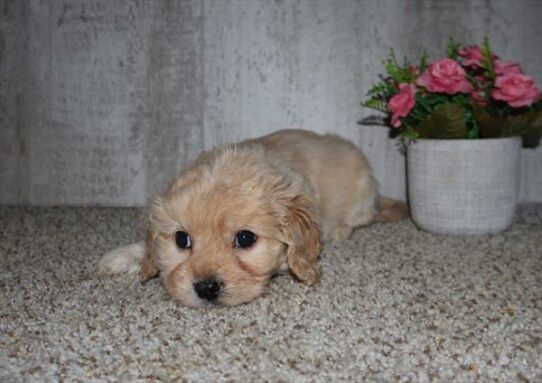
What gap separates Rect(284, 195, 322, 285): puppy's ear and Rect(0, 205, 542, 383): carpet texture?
7 centimetres

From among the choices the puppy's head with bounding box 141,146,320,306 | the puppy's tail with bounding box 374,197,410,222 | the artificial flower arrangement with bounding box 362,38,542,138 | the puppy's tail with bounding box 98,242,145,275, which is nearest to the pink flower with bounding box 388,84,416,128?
the artificial flower arrangement with bounding box 362,38,542,138

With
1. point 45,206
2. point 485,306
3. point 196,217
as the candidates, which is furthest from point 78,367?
point 45,206

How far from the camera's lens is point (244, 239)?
2.20 m

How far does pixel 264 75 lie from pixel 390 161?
1105mm

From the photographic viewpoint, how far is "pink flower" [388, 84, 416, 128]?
312 centimetres

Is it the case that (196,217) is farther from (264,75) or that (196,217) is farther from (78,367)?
(264,75)

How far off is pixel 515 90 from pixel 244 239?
1817mm

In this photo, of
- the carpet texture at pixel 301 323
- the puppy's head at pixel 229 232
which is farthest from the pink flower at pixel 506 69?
the puppy's head at pixel 229 232

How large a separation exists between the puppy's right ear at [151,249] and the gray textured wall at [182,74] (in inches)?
62.8

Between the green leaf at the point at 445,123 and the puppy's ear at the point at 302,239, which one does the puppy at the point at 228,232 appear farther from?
the green leaf at the point at 445,123

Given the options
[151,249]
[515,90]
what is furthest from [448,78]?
[151,249]

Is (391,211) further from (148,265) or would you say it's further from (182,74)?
(148,265)

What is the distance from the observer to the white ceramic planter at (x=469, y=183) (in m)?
3.06

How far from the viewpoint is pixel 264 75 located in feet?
12.5
